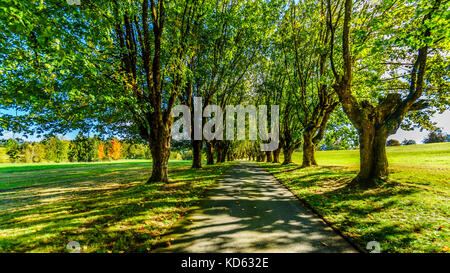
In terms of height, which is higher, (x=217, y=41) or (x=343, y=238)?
(x=217, y=41)

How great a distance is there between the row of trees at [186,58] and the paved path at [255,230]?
18.5ft

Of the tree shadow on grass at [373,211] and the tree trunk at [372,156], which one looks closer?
the tree shadow on grass at [373,211]

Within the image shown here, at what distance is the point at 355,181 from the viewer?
27.9 ft

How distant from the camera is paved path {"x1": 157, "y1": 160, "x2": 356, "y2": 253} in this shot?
3447 mm

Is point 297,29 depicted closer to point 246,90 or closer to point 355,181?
point 246,90

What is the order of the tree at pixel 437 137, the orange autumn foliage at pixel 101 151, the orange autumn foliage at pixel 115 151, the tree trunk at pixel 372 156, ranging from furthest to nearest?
1. the orange autumn foliage at pixel 101 151
2. the orange autumn foliage at pixel 115 151
3. the tree at pixel 437 137
4. the tree trunk at pixel 372 156

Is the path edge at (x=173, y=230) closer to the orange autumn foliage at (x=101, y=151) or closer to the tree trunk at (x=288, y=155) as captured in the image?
the tree trunk at (x=288, y=155)

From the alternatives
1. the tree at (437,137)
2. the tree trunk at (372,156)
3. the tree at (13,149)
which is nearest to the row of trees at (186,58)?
the tree trunk at (372,156)

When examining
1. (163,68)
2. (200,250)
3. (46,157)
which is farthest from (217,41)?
(46,157)

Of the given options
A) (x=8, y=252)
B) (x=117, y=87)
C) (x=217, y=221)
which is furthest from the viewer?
(x=117, y=87)

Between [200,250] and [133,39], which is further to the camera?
[133,39]

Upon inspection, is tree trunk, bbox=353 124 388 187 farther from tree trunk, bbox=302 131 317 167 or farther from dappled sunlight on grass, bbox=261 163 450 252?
tree trunk, bbox=302 131 317 167

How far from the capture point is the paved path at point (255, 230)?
3447mm

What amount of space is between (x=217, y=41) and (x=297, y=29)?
714 centimetres
